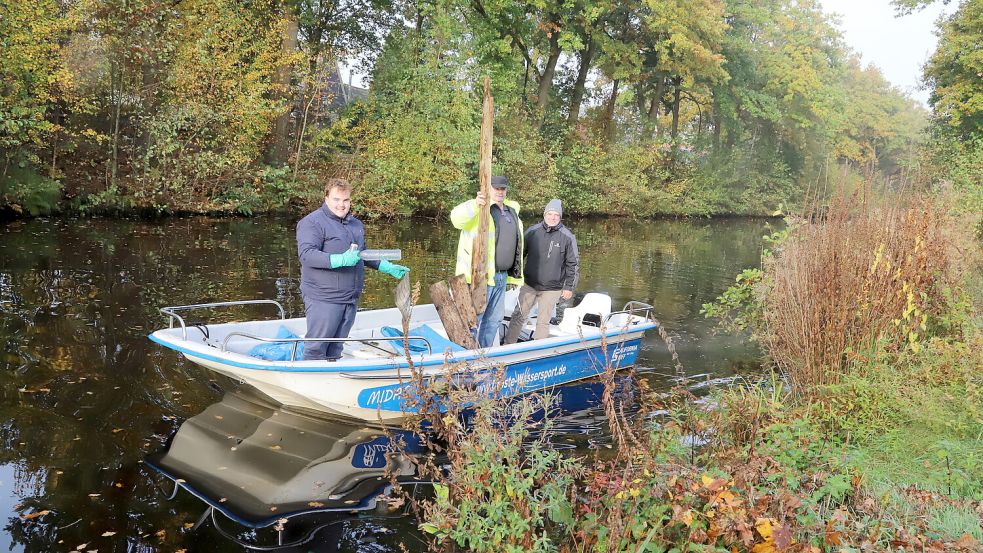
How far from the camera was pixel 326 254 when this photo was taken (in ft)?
19.4

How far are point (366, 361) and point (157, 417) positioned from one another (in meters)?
1.92

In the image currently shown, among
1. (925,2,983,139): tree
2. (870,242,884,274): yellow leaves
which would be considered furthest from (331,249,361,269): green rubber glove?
(925,2,983,139): tree

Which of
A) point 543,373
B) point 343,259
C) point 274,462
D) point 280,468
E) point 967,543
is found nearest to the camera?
point 967,543

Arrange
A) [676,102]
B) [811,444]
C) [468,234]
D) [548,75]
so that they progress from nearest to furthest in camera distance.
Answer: [811,444]
[468,234]
[548,75]
[676,102]

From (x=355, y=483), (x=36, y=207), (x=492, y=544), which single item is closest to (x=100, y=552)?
(x=355, y=483)

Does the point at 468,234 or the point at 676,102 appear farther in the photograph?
the point at 676,102

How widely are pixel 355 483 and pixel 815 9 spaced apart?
4380 cm

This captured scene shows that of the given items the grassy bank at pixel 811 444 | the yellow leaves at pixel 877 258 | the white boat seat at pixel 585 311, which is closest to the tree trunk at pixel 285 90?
the white boat seat at pixel 585 311

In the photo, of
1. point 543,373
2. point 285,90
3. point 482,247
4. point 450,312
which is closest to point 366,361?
point 450,312

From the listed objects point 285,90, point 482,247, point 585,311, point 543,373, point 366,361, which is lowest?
point 543,373

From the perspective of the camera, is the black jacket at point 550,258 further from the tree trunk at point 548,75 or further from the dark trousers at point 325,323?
the tree trunk at point 548,75

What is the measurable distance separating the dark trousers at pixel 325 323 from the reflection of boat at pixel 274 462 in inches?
27.5

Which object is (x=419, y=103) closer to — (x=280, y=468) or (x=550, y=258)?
(x=550, y=258)

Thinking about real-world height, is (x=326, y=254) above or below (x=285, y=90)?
below
